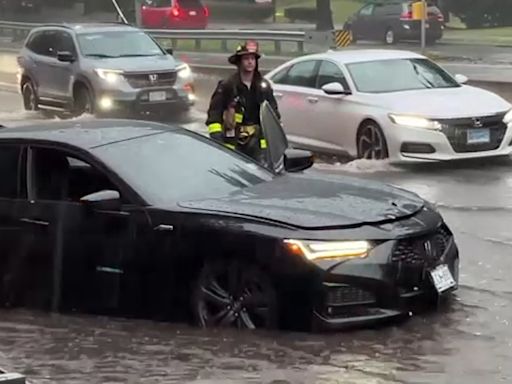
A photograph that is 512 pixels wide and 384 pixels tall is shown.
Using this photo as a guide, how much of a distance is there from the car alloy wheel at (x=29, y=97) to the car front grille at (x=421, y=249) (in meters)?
18.0

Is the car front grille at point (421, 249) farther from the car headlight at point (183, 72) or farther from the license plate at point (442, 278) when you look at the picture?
the car headlight at point (183, 72)

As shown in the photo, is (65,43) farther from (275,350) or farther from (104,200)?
(275,350)

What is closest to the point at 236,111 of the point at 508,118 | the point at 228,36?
the point at 508,118

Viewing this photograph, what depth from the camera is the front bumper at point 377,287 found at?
7.42 meters

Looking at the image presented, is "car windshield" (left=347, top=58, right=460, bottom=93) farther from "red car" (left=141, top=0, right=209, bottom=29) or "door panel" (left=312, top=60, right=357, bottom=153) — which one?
"red car" (left=141, top=0, right=209, bottom=29)

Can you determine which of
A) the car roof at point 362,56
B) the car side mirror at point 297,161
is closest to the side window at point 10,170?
the car side mirror at point 297,161

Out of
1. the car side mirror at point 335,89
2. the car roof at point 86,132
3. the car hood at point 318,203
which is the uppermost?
the car roof at point 86,132

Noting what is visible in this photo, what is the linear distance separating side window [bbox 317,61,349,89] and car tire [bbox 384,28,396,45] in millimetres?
26879

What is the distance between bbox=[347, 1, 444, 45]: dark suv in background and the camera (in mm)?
42188

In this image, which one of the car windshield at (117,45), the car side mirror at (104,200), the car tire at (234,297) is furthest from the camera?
→ the car windshield at (117,45)

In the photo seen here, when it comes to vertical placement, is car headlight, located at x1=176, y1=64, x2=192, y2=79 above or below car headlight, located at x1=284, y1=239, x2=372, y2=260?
below

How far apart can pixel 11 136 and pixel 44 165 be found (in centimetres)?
43

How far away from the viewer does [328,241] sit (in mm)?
7414

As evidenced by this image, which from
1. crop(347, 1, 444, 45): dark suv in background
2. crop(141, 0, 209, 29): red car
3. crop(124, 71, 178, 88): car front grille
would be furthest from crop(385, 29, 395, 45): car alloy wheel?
crop(124, 71, 178, 88): car front grille
